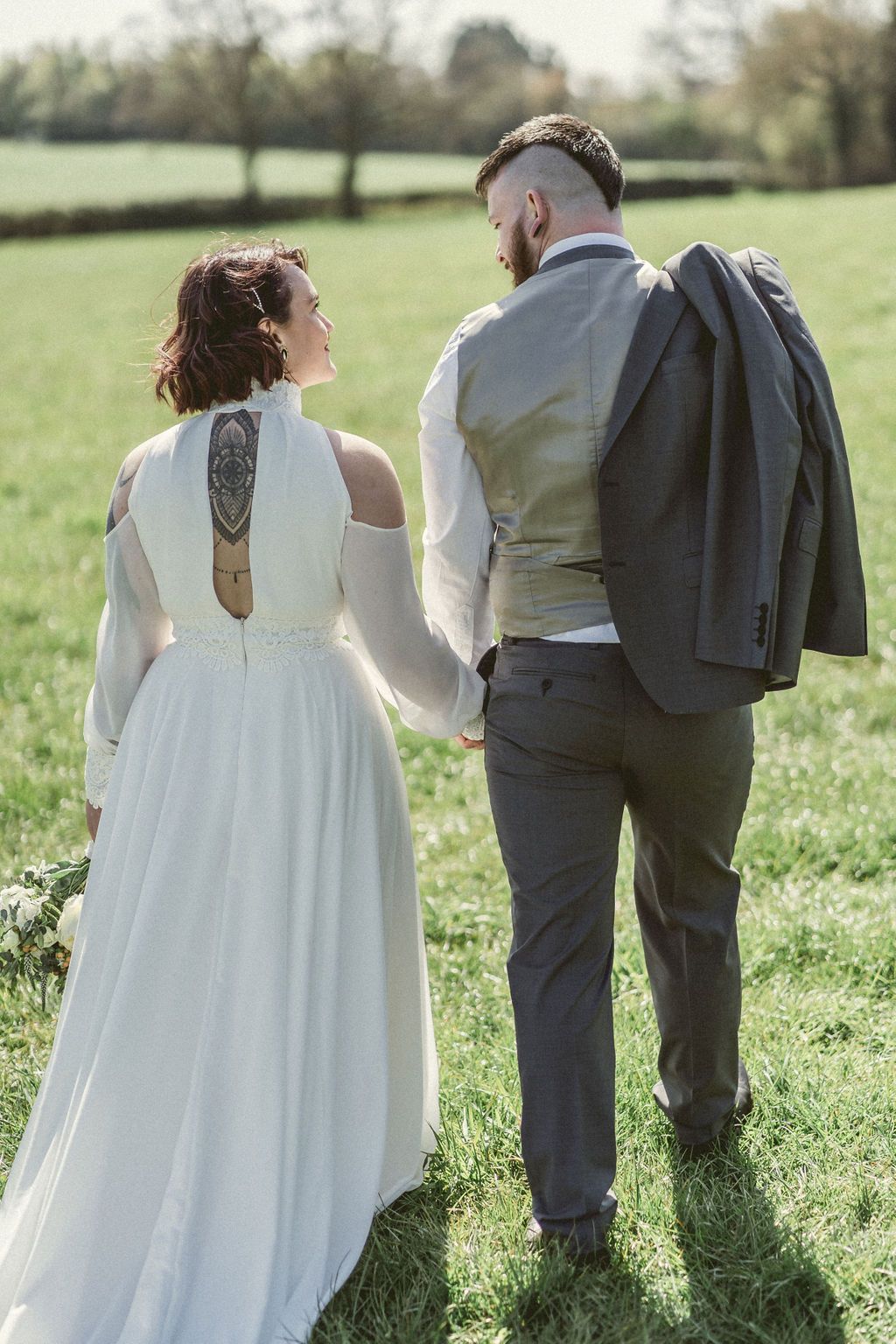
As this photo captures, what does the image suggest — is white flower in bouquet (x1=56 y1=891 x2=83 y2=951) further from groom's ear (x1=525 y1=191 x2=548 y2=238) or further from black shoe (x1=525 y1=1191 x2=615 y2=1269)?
groom's ear (x1=525 y1=191 x2=548 y2=238)

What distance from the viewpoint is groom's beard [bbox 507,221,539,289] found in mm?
2971

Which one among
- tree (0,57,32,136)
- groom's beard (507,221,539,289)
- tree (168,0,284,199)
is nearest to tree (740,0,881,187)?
tree (168,0,284,199)

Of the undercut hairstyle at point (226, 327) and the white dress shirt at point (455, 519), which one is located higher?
the undercut hairstyle at point (226, 327)

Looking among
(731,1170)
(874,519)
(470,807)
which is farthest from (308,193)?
(731,1170)

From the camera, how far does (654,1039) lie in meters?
3.93

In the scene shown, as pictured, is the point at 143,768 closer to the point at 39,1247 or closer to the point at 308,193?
the point at 39,1247

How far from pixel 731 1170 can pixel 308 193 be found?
46.6 meters

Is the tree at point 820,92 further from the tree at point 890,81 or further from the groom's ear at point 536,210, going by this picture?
the groom's ear at point 536,210

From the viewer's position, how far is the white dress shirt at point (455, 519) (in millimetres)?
2871

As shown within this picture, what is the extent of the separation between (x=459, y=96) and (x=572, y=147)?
213 ft

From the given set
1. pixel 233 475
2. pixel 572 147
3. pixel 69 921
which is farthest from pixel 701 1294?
pixel 572 147

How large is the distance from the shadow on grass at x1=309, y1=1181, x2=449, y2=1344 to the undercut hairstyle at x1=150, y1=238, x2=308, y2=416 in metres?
2.06

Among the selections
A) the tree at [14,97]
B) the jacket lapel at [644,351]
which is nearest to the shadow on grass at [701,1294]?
the jacket lapel at [644,351]

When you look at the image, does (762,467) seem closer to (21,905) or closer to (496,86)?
(21,905)
